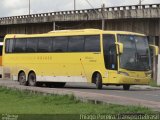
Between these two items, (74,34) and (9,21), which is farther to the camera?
(9,21)

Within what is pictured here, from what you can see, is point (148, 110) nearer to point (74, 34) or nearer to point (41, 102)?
point (41, 102)

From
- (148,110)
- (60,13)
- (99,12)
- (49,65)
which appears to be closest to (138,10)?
(99,12)

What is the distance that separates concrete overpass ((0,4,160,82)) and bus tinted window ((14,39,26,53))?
13451mm

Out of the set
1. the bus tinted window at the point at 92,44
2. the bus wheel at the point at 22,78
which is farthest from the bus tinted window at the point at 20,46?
the bus tinted window at the point at 92,44

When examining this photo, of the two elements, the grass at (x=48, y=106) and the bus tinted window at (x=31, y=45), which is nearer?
the grass at (x=48, y=106)

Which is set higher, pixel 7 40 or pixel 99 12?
pixel 99 12

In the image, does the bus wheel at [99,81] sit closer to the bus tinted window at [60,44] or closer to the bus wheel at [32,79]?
the bus tinted window at [60,44]

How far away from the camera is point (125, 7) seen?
5462 centimetres

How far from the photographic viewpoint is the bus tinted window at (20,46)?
36219mm

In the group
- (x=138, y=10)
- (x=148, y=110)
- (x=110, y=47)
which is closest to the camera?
(x=148, y=110)

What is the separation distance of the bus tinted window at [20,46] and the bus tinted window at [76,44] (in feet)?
13.4

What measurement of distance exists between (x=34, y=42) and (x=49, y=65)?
1863 mm

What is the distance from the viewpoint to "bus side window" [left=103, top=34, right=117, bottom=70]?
102ft

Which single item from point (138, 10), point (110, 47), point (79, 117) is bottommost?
point (79, 117)
